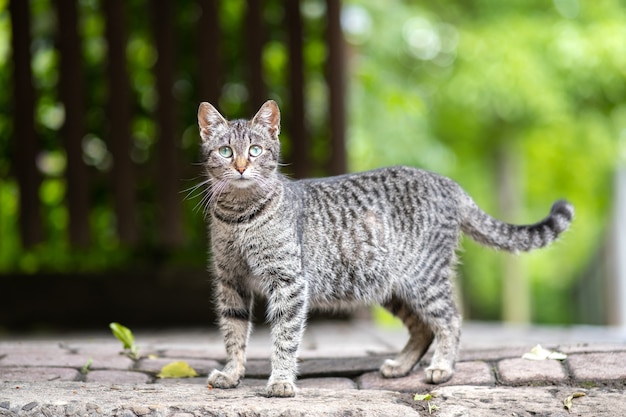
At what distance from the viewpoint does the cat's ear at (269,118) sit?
371 cm

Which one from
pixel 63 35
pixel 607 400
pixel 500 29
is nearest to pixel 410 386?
pixel 607 400

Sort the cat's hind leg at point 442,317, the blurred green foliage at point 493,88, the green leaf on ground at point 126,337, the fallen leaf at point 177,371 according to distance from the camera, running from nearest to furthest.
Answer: the cat's hind leg at point 442,317 → the fallen leaf at point 177,371 → the green leaf on ground at point 126,337 → the blurred green foliage at point 493,88

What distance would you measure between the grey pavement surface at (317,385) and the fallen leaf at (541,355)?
40mm

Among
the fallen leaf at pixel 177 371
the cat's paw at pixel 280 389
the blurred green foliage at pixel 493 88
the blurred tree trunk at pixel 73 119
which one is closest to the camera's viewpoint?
the cat's paw at pixel 280 389

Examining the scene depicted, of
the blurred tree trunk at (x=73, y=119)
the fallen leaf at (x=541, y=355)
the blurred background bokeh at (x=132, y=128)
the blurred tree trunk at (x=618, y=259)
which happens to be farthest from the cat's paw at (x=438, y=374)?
the blurred tree trunk at (x=618, y=259)

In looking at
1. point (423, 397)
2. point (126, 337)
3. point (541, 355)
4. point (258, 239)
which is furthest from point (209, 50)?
point (423, 397)

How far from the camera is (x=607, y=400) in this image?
3330mm

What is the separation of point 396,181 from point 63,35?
4.38m

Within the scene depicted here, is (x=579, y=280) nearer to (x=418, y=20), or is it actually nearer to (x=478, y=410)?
(x=418, y=20)

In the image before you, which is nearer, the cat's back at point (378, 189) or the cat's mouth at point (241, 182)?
the cat's mouth at point (241, 182)

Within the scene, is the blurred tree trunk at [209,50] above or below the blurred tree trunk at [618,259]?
above

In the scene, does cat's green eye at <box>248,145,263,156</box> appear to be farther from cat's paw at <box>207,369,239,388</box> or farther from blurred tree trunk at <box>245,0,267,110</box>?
blurred tree trunk at <box>245,0,267,110</box>

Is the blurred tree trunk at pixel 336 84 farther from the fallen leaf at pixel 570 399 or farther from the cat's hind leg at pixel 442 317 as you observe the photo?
the fallen leaf at pixel 570 399

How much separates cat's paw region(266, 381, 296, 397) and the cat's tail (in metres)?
1.18
